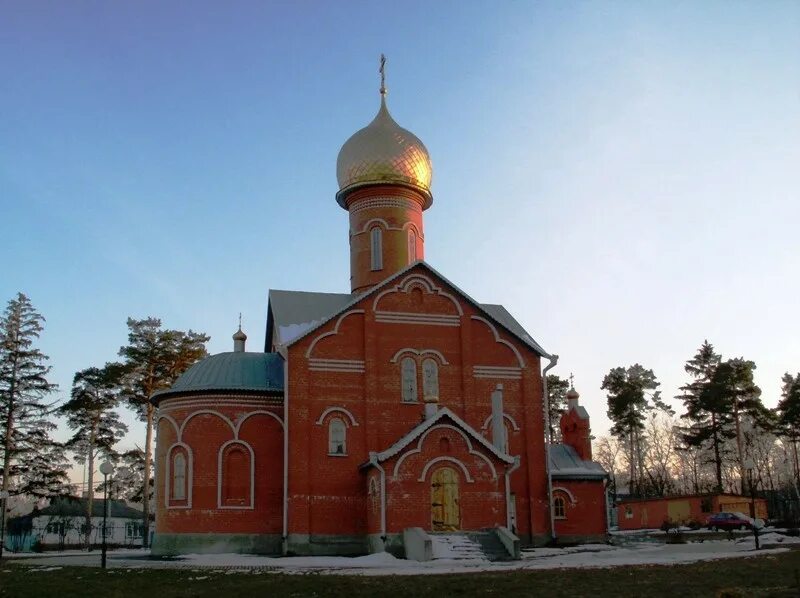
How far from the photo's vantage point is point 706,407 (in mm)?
44781

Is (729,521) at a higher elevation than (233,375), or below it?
below

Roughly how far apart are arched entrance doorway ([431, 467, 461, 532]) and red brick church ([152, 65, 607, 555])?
0.03 meters

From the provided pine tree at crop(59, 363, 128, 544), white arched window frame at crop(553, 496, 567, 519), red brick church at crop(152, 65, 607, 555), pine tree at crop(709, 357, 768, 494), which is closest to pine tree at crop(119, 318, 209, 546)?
pine tree at crop(59, 363, 128, 544)

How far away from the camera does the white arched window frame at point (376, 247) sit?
30297 millimetres


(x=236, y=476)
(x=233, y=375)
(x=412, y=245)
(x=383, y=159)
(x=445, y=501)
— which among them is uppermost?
(x=383, y=159)

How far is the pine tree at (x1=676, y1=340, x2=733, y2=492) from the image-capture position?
145 ft

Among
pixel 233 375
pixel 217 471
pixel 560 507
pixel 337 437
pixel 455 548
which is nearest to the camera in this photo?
pixel 455 548

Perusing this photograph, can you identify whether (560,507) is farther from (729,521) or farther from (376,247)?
(729,521)

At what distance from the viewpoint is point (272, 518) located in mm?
24781

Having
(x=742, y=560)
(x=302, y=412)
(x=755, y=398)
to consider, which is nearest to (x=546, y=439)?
(x=302, y=412)

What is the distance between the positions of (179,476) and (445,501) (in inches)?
324

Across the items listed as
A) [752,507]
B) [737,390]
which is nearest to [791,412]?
[737,390]

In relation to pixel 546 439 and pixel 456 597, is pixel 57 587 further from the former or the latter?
pixel 546 439

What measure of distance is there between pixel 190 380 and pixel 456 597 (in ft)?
50.6
